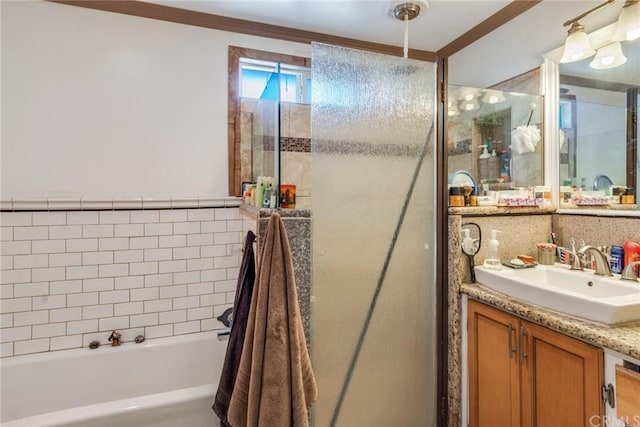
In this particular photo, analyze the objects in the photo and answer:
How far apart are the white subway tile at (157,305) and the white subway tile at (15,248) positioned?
0.71 metres

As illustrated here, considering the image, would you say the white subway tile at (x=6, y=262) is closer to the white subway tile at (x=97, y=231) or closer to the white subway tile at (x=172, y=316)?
the white subway tile at (x=97, y=231)

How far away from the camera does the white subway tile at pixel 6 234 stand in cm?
178

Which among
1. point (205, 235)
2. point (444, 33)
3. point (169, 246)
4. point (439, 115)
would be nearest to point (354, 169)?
point (439, 115)

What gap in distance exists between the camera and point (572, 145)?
1.89 metres

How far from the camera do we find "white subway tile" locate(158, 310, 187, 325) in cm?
207

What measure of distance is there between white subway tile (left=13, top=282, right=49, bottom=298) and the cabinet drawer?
2.72m

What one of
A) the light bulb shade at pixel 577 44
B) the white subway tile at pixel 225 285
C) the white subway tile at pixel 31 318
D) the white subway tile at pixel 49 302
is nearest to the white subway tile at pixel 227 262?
the white subway tile at pixel 225 285

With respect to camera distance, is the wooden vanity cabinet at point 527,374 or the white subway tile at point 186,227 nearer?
the wooden vanity cabinet at point 527,374

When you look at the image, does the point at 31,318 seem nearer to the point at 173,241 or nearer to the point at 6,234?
the point at 6,234

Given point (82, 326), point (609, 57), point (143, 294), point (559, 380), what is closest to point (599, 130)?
point (609, 57)

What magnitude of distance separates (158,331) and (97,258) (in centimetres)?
59

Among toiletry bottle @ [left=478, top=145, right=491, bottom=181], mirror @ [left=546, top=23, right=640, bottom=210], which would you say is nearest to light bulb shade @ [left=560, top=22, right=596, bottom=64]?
mirror @ [left=546, top=23, right=640, bottom=210]

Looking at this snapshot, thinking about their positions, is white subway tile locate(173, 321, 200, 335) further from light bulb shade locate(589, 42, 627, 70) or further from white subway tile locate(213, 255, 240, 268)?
light bulb shade locate(589, 42, 627, 70)

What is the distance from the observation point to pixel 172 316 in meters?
2.09
